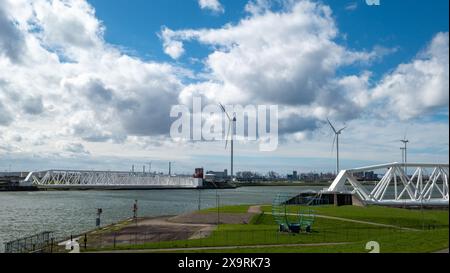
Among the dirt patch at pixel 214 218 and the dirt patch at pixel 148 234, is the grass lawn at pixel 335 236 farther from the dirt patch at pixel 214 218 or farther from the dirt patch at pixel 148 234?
the dirt patch at pixel 148 234

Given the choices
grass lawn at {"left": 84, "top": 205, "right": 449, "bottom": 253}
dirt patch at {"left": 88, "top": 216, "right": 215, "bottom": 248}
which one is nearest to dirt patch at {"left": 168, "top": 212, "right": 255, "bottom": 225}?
grass lawn at {"left": 84, "top": 205, "right": 449, "bottom": 253}

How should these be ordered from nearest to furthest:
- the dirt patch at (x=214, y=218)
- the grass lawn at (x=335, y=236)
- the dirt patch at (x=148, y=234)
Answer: the grass lawn at (x=335, y=236), the dirt patch at (x=148, y=234), the dirt patch at (x=214, y=218)

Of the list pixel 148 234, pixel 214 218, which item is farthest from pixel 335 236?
pixel 214 218

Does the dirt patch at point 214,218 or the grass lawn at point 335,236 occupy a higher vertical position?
the grass lawn at point 335,236

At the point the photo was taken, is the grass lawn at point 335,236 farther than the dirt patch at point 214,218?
No

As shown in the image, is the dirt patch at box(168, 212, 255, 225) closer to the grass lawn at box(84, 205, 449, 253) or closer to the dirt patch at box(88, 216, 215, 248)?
the grass lawn at box(84, 205, 449, 253)

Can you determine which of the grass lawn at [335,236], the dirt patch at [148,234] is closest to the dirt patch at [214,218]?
the grass lawn at [335,236]

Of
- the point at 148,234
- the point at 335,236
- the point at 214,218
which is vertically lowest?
the point at 148,234

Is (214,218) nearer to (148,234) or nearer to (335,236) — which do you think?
(148,234)
